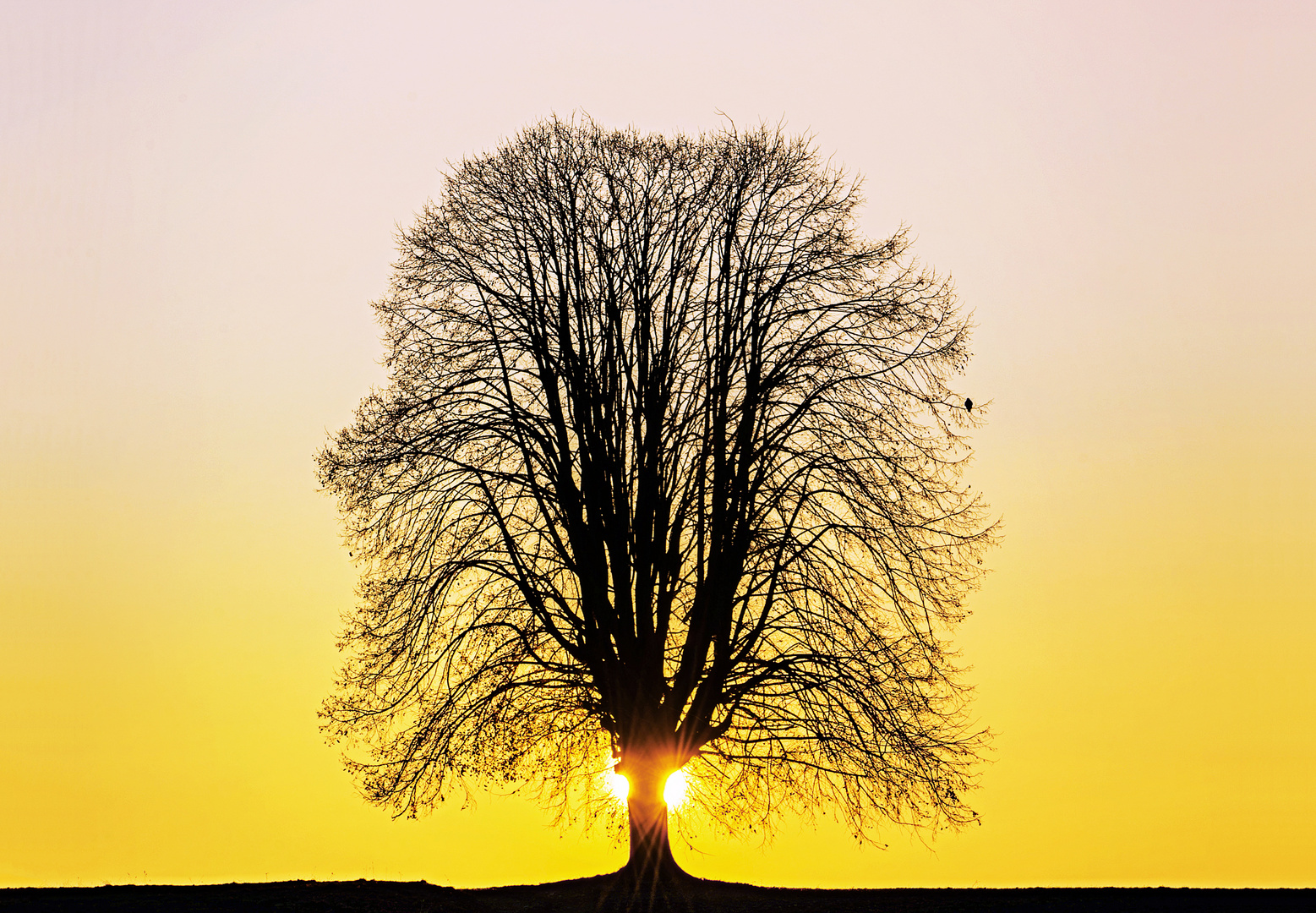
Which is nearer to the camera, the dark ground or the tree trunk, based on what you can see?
the dark ground

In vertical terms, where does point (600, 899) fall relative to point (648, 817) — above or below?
below

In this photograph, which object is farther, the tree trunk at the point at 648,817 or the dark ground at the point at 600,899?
the tree trunk at the point at 648,817

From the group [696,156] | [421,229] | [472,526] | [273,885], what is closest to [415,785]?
[273,885]

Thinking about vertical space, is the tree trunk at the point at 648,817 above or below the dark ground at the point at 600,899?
above

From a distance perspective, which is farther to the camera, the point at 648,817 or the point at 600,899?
the point at 648,817

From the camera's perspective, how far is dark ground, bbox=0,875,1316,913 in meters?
17.5

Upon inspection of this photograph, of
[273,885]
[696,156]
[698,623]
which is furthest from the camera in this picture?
[696,156]

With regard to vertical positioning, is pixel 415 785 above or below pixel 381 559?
below

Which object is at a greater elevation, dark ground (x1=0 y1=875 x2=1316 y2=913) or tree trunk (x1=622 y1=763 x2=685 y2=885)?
tree trunk (x1=622 y1=763 x2=685 y2=885)

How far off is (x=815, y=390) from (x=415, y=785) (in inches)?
342

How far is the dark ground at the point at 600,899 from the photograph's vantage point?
17547 mm

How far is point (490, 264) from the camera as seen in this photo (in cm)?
2214

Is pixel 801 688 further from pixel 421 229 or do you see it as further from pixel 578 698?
pixel 421 229

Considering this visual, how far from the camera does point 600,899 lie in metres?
19.2
